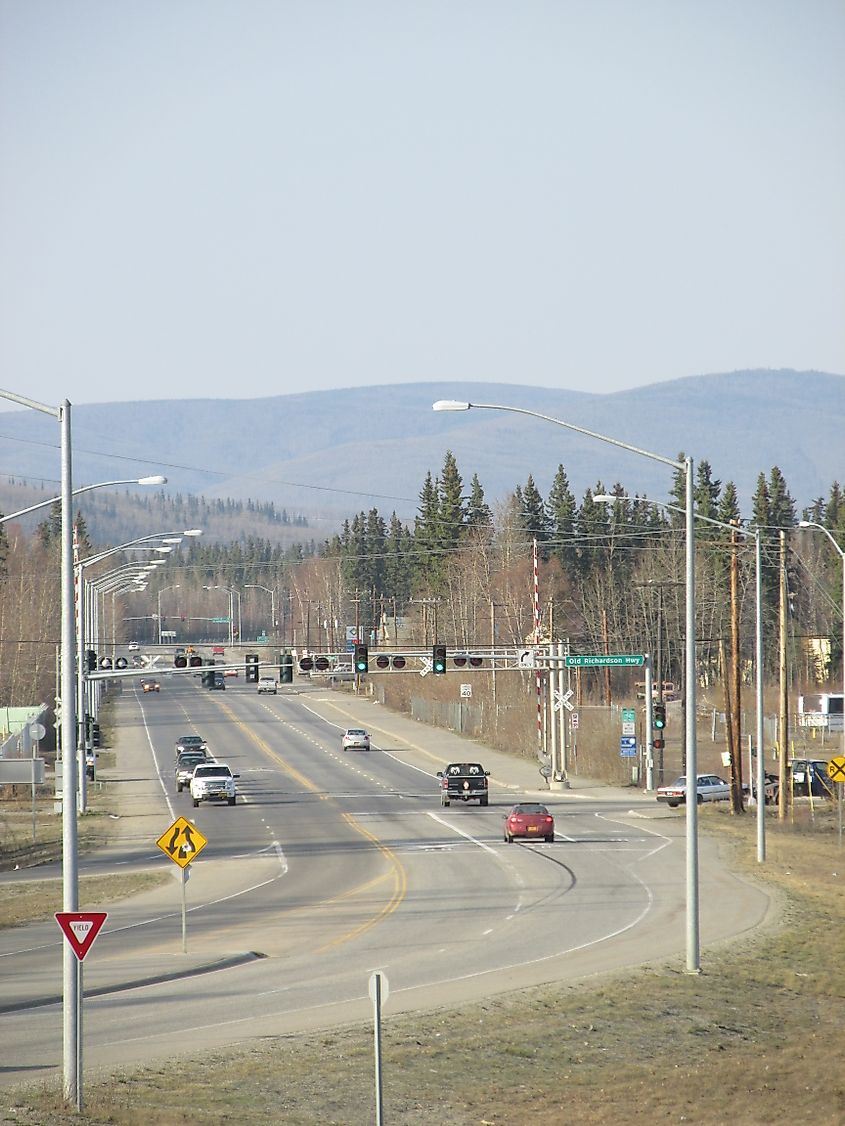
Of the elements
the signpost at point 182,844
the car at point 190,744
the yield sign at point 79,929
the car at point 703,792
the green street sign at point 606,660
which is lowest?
the car at point 703,792

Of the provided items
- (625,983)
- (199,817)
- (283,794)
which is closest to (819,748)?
(283,794)

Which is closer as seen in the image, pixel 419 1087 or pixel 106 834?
pixel 419 1087

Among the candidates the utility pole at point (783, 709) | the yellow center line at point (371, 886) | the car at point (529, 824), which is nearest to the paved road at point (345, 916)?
the yellow center line at point (371, 886)

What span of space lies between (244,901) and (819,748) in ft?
200

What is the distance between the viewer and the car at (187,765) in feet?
251

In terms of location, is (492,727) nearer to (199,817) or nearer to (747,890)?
(199,817)

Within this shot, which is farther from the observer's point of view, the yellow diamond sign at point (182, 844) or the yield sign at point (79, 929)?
the yellow diamond sign at point (182, 844)

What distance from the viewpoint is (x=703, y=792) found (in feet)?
218

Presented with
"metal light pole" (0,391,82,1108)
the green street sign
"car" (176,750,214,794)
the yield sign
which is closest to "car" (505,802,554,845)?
the green street sign

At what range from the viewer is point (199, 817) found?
61.9 m

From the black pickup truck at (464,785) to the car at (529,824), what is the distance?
1399 cm

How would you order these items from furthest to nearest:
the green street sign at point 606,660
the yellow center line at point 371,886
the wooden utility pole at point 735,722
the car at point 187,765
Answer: the car at point 187,765
the green street sign at point 606,660
the wooden utility pole at point 735,722
the yellow center line at point 371,886

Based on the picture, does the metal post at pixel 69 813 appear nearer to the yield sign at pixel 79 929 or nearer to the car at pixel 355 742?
the yield sign at pixel 79 929

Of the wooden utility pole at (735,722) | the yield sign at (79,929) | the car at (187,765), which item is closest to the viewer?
the yield sign at (79,929)
